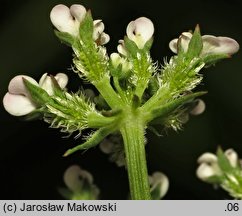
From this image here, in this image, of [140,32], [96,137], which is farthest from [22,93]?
[140,32]

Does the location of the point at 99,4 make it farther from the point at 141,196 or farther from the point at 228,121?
the point at 141,196

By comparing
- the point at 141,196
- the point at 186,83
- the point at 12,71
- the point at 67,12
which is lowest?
the point at 141,196

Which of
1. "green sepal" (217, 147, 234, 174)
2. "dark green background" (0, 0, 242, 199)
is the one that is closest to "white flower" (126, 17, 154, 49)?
"green sepal" (217, 147, 234, 174)

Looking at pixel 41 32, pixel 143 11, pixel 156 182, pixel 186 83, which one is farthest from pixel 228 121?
pixel 186 83

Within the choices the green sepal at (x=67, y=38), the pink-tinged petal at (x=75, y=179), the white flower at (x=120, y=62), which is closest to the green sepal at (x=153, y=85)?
the white flower at (x=120, y=62)

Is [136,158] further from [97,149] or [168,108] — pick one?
[97,149]

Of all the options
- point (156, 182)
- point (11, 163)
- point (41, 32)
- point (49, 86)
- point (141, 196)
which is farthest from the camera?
point (41, 32)
